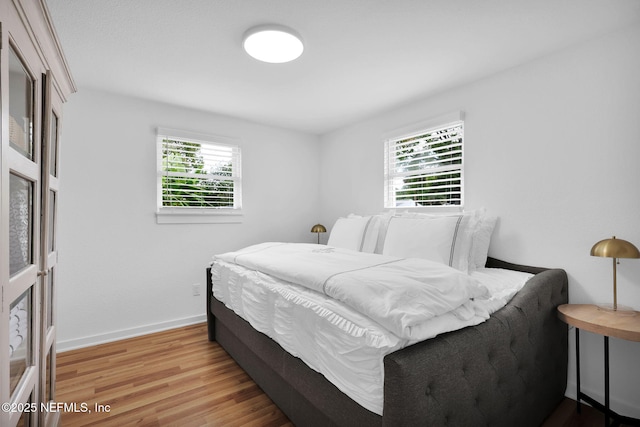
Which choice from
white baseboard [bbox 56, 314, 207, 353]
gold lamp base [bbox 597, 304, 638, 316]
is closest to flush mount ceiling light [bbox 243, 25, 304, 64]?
gold lamp base [bbox 597, 304, 638, 316]

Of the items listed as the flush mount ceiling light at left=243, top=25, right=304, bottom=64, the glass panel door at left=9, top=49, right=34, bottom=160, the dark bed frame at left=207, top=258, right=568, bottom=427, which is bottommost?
the dark bed frame at left=207, top=258, right=568, bottom=427

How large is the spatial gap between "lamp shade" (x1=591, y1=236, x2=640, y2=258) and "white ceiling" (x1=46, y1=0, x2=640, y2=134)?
1.20 m

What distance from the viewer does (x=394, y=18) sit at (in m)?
1.77

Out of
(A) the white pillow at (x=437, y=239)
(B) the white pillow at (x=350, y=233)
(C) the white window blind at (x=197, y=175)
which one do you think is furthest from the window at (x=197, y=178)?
(A) the white pillow at (x=437, y=239)

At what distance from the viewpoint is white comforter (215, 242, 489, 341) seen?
3.75ft

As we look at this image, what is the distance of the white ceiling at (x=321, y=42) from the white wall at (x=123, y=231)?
308 mm

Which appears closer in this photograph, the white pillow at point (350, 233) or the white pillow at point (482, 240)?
the white pillow at point (482, 240)

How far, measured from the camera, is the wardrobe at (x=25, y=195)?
820mm

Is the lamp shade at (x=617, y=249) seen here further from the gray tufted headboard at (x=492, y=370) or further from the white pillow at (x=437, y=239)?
the white pillow at (x=437, y=239)

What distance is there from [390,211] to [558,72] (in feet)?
5.60

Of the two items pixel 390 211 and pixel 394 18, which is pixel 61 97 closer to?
pixel 394 18

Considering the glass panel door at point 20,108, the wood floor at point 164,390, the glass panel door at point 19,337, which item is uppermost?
the glass panel door at point 20,108

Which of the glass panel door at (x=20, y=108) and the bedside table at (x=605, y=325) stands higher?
the glass panel door at (x=20, y=108)

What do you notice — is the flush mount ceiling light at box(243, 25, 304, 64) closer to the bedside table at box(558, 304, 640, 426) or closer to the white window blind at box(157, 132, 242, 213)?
the white window blind at box(157, 132, 242, 213)
